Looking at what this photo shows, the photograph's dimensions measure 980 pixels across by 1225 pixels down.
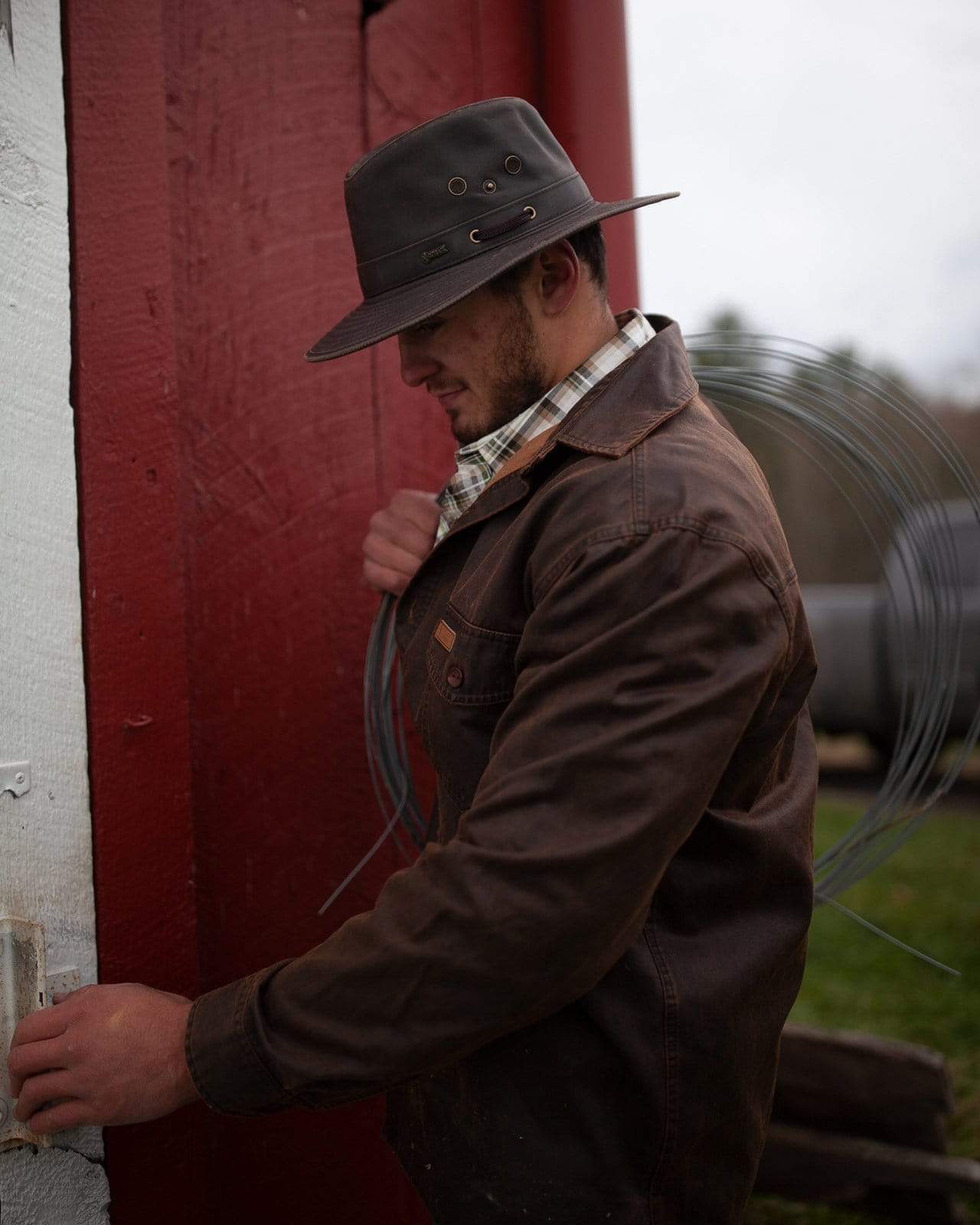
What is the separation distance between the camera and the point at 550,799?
126 cm

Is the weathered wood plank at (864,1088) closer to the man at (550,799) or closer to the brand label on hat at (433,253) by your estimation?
the man at (550,799)

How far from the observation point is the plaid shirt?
66.6 inches

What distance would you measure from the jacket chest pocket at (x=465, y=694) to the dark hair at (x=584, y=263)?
503 mm

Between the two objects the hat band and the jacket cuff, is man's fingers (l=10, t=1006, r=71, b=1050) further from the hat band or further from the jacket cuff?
the hat band

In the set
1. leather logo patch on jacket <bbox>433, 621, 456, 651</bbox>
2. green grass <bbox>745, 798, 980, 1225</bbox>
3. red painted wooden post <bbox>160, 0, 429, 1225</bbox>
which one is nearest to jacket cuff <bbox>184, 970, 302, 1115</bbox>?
leather logo patch on jacket <bbox>433, 621, 456, 651</bbox>

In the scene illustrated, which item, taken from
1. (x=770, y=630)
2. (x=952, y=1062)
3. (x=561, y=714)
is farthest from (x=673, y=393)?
(x=952, y=1062)

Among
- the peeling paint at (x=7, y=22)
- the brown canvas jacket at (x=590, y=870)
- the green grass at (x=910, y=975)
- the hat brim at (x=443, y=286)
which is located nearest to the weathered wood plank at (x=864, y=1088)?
the green grass at (x=910, y=975)

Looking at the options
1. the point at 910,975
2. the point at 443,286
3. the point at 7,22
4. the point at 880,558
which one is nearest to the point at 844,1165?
the point at 880,558

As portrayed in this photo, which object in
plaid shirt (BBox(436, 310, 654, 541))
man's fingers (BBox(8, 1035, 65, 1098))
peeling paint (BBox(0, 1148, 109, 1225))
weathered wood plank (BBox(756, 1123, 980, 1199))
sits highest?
plaid shirt (BBox(436, 310, 654, 541))

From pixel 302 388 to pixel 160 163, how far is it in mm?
490

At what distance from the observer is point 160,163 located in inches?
75.0

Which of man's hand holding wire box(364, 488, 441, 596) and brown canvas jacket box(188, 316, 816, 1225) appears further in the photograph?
man's hand holding wire box(364, 488, 441, 596)

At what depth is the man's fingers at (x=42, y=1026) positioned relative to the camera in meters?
1.49

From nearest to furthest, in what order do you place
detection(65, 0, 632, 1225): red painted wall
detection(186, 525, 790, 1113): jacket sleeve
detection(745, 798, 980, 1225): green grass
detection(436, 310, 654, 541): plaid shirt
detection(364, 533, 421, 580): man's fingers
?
detection(186, 525, 790, 1113): jacket sleeve → detection(436, 310, 654, 541): plaid shirt → detection(65, 0, 632, 1225): red painted wall → detection(364, 533, 421, 580): man's fingers → detection(745, 798, 980, 1225): green grass
